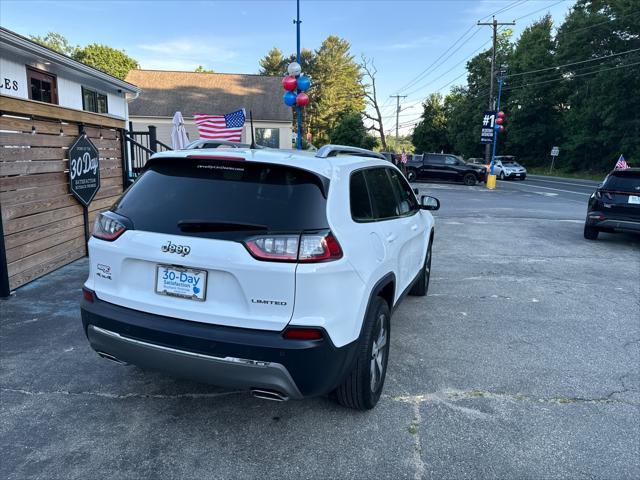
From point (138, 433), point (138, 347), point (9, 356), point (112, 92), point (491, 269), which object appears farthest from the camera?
point (112, 92)

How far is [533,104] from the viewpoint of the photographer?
1925 inches

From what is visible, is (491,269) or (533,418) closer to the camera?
(533,418)

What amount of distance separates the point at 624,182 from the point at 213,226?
915 centimetres

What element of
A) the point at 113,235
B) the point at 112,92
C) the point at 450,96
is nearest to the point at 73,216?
the point at 113,235

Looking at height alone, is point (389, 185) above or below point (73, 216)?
above

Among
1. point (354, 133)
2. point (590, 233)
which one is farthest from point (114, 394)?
point (354, 133)

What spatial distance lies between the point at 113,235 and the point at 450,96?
6847 centimetres

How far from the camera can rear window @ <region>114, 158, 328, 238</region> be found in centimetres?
259

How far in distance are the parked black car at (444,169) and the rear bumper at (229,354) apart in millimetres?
26202

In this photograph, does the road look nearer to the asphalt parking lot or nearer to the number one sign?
the asphalt parking lot

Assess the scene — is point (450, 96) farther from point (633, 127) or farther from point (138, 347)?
point (138, 347)

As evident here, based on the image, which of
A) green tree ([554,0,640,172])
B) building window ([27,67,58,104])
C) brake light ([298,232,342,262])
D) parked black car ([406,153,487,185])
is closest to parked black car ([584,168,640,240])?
brake light ([298,232,342,262])

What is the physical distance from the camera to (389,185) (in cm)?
411

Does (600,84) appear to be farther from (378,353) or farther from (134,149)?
(378,353)
